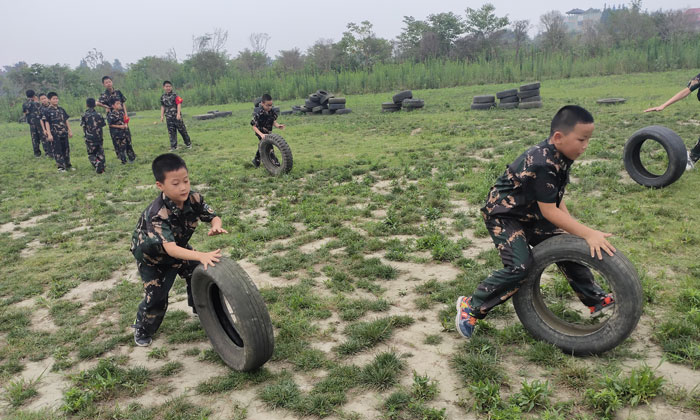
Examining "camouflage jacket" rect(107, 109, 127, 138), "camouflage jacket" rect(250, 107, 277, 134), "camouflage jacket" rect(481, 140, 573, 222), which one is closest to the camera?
"camouflage jacket" rect(481, 140, 573, 222)

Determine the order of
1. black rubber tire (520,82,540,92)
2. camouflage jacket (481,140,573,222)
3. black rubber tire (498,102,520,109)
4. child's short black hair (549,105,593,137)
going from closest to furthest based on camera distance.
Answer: child's short black hair (549,105,593,137), camouflage jacket (481,140,573,222), black rubber tire (520,82,540,92), black rubber tire (498,102,520,109)

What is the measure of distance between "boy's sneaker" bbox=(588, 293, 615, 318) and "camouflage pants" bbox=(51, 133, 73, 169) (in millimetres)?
14535

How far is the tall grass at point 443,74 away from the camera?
29828 mm

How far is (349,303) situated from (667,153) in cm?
582

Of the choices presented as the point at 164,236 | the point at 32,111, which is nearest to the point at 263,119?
the point at 164,236

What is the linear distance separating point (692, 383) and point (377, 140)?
11881 mm

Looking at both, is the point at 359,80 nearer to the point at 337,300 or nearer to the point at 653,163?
the point at 653,163

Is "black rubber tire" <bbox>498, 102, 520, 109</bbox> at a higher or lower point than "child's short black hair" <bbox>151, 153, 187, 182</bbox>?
higher

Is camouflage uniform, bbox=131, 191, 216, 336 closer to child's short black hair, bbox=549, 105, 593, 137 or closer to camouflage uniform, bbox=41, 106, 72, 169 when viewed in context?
child's short black hair, bbox=549, 105, 593, 137

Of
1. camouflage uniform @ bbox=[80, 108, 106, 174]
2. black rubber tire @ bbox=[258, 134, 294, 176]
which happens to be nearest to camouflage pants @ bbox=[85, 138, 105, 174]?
camouflage uniform @ bbox=[80, 108, 106, 174]

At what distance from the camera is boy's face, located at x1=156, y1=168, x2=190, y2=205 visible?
3939 mm

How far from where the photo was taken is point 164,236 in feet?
12.9

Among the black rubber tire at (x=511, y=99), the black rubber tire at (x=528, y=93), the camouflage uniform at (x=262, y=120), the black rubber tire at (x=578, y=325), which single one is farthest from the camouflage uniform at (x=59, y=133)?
the black rubber tire at (x=528, y=93)

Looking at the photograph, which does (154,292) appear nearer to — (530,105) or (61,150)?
(61,150)
